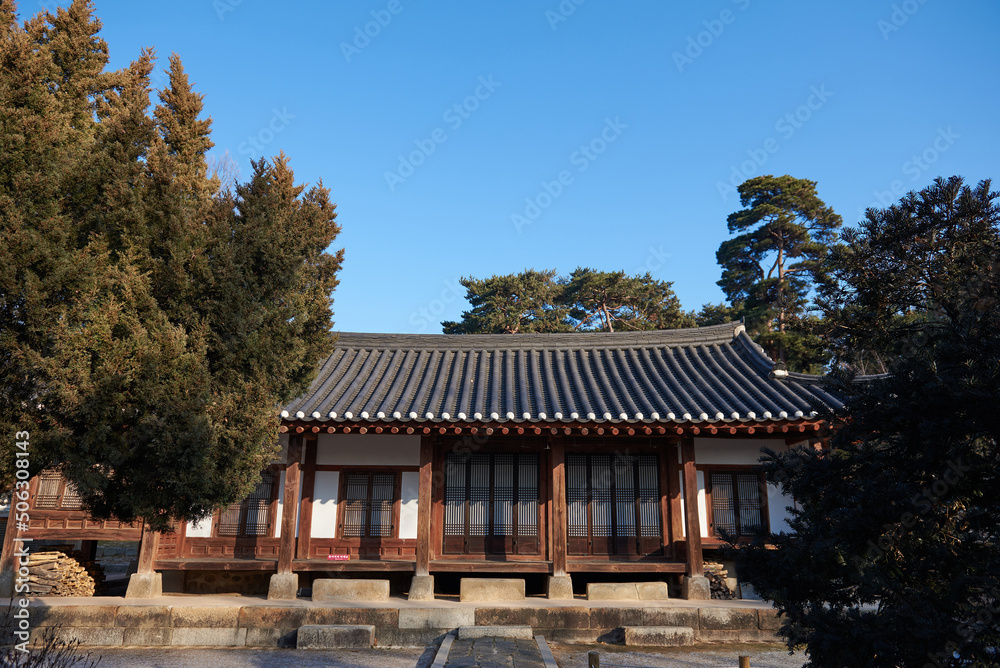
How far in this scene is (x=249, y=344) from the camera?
19.8ft

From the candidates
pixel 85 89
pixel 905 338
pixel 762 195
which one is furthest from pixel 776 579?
pixel 762 195

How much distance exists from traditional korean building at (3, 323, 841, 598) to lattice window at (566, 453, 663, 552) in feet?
0.10

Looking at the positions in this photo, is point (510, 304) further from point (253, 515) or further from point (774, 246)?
point (253, 515)

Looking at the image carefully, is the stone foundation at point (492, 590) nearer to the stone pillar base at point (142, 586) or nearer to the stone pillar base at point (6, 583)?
the stone pillar base at point (142, 586)

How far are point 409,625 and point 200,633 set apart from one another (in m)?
3.48

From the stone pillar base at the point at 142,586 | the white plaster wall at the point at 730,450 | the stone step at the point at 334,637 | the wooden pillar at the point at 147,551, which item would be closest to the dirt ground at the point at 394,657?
the stone step at the point at 334,637

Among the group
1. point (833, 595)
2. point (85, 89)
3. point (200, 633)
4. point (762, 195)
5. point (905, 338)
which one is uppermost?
point (762, 195)

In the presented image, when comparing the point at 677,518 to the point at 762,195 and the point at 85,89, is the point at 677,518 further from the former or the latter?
the point at 762,195

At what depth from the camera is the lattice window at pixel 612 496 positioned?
1273 cm

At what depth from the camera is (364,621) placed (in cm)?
993

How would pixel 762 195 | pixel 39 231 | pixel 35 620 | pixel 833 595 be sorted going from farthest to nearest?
pixel 762 195 → pixel 35 620 → pixel 39 231 → pixel 833 595

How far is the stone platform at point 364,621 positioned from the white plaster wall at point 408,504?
2.66 m

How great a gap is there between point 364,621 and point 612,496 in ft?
18.9

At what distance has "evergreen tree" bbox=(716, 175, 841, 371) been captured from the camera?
29609 millimetres
